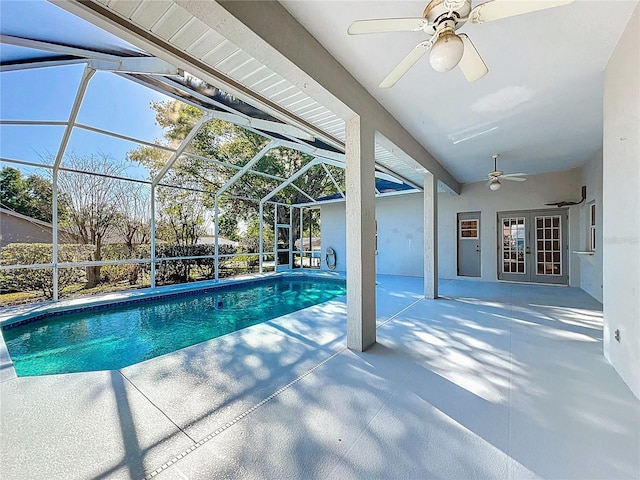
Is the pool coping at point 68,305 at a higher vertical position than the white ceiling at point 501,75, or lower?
lower

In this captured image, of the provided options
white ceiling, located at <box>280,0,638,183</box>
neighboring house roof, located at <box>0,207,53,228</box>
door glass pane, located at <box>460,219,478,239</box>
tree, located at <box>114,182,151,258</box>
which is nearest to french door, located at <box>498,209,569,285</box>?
door glass pane, located at <box>460,219,478,239</box>

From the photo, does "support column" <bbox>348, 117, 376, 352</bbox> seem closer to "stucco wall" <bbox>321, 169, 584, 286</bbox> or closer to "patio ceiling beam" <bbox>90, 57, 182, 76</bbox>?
"patio ceiling beam" <bbox>90, 57, 182, 76</bbox>

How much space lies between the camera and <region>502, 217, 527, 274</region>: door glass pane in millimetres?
7695

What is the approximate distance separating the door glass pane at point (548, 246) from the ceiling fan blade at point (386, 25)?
25.7ft

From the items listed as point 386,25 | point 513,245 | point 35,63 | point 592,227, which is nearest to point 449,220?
point 513,245

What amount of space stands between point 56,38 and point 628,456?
18.8 feet

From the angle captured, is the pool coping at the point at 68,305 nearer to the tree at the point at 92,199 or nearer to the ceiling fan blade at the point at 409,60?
the tree at the point at 92,199

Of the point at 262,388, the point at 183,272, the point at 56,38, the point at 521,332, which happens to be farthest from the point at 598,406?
the point at 183,272

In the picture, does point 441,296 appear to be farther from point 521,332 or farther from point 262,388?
point 262,388

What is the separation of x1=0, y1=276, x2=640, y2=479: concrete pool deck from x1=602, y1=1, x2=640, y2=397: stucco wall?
33cm

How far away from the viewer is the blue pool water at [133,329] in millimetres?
3365

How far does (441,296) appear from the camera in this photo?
231 inches

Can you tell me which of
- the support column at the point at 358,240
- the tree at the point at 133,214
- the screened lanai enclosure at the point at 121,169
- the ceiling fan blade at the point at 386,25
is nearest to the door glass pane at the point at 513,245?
the screened lanai enclosure at the point at 121,169

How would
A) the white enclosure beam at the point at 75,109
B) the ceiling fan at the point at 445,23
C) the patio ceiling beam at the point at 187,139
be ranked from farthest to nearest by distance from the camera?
the patio ceiling beam at the point at 187,139 < the white enclosure beam at the point at 75,109 < the ceiling fan at the point at 445,23
